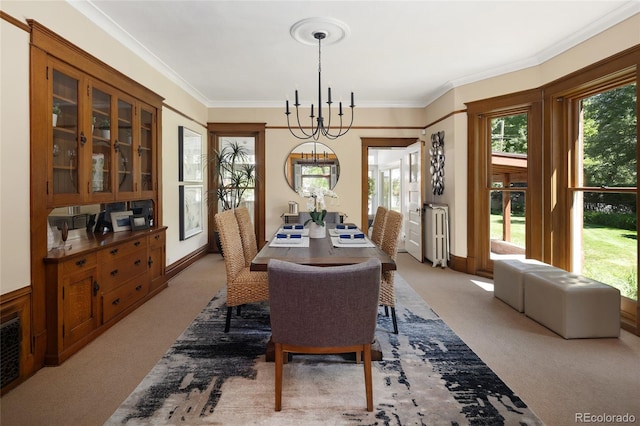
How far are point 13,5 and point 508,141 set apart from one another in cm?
498

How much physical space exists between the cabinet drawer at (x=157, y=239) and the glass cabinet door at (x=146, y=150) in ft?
1.65

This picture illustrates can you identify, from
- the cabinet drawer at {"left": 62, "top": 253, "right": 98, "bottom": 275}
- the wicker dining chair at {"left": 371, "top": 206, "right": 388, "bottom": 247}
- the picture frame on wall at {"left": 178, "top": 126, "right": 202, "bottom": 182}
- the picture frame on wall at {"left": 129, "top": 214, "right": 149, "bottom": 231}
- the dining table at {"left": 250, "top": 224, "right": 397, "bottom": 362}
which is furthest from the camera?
the picture frame on wall at {"left": 178, "top": 126, "right": 202, "bottom": 182}

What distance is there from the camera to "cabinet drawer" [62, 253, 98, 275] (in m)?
2.49

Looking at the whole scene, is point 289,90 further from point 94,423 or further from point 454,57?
point 94,423

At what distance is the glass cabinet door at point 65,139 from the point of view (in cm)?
254

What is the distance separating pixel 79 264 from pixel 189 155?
3037 millimetres

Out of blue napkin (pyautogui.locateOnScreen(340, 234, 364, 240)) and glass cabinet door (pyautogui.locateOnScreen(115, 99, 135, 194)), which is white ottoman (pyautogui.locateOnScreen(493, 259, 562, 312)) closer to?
blue napkin (pyautogui.locateOnScreen(340, 234, 364, 240))

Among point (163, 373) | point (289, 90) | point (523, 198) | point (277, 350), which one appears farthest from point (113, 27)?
point (523, 198)

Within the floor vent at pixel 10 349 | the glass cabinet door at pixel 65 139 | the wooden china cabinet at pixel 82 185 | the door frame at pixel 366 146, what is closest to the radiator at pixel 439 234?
the door frame at pixel 366 146

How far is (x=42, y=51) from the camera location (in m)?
2.41

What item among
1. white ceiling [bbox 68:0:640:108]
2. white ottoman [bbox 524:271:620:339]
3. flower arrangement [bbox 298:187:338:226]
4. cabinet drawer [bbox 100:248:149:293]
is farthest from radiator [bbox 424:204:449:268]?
cabinet drawer [bbox 100:248:149:293]

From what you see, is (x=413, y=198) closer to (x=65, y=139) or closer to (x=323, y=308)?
(x=323, y=308)

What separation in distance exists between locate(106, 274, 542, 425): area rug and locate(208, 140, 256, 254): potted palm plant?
11.2 feet

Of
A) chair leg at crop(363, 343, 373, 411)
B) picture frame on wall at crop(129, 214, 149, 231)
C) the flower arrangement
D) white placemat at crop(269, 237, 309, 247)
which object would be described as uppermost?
the flower arrangement
